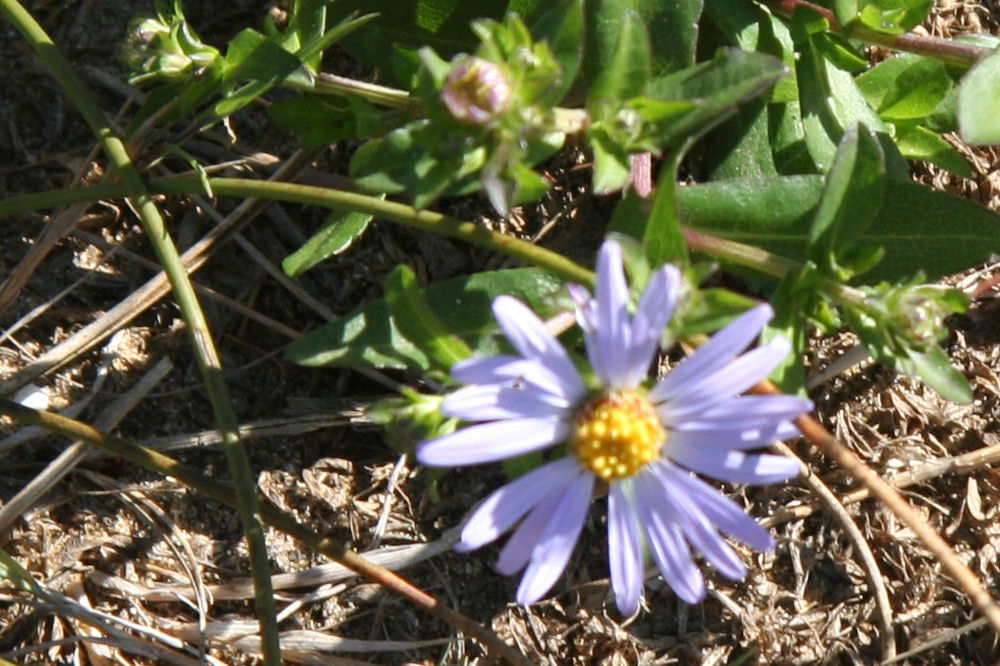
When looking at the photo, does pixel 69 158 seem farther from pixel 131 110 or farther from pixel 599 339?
pixel 599 339

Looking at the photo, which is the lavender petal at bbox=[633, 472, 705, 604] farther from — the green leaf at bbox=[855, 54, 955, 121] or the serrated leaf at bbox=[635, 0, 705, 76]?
the green leaf at bbox=[855, 54, 955, 121]

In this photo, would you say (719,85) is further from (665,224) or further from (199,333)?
(199,333)

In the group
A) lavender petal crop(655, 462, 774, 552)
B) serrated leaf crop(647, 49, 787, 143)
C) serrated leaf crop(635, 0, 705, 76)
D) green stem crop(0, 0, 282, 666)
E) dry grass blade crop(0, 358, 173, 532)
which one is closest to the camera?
lavender petal crop(655, 462, 774, 552)

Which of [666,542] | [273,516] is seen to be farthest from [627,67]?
[273,516]

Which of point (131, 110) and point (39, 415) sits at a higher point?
point (131, 110)

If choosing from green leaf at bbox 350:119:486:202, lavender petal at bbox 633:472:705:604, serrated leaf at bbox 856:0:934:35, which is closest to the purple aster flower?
lavender petal at bbox 633:472:705:604

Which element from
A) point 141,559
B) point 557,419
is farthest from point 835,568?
point 141,559

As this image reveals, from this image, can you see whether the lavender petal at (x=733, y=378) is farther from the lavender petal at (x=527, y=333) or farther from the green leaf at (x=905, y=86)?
the green leaf at (x=905, y=86)
